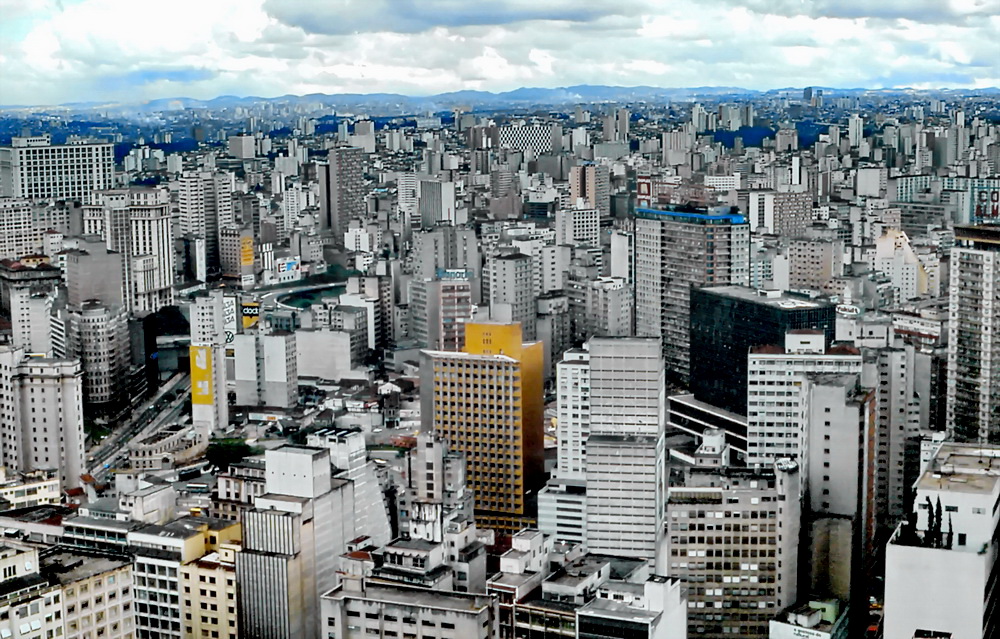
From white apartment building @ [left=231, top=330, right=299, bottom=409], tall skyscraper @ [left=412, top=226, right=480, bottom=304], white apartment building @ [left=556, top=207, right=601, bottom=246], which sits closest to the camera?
white apartment building @ [left=231, top=330, right=299, bottom=409]

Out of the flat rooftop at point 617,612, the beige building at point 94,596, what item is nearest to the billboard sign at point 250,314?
the beige building at point 94,596

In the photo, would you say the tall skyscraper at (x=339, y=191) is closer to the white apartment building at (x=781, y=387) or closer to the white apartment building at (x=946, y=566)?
the white apartment building at (x=781, y=387)

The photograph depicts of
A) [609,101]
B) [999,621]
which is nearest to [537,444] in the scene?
[999,621]

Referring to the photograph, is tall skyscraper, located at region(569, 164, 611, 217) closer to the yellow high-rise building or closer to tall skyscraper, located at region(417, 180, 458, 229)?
tall skyscraper, located at region(417, 180, 458, 229)

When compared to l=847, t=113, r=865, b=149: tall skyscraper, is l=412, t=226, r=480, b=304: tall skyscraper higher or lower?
lower

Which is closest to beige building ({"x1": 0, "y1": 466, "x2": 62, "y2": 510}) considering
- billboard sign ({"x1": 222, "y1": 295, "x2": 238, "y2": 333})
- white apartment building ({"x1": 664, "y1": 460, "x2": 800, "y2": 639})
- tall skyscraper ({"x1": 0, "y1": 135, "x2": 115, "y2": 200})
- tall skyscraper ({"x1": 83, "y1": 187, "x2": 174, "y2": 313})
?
white apartment building ({"x1": 664, "y1": 460, "x2": 800, "y2": 639})

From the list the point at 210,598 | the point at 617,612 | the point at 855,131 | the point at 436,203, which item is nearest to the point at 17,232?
the point at 436,203

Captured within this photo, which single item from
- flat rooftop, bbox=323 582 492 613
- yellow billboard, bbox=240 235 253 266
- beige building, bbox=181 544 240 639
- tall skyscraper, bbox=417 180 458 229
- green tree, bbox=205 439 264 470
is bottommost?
green tree, bbox=205 439 264 470
